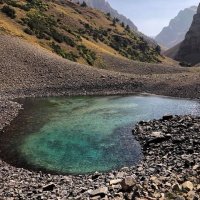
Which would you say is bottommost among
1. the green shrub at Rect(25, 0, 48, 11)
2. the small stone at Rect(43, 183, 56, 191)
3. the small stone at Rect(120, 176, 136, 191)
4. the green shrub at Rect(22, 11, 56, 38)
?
the small stone at Rect(43, 183, 56, 191)

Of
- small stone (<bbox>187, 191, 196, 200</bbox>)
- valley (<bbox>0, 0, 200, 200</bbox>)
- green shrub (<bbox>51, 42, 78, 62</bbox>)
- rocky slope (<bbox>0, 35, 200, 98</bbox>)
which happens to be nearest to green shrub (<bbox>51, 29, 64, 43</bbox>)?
valley (<bbox>0, 0, 200, 200</bbox>)

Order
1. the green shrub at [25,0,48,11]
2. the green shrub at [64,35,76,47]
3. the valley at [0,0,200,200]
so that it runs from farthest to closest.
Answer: the green shrub at [25,0,48,11]
the green shrub at [64,35,76,47]
the valley at [0,0,200,200]

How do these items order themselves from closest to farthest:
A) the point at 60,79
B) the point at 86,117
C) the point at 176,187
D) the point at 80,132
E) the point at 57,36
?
the point at 176,187, the point at 80,132, the point at 86,117, the point at 60,79, the point at 57,36

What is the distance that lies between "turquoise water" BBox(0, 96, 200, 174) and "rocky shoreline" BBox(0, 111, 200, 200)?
2.08 m

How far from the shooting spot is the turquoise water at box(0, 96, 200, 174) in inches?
1461

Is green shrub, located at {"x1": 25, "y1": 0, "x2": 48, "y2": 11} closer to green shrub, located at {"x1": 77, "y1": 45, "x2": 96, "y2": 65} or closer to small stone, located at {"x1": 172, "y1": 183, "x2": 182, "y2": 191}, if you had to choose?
green shrub, located at {"x1": 77, "y1": 45, "x2": 96, "y2": 65}

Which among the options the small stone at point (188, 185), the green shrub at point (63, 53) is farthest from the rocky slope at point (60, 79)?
the small stone at point (188, 185)

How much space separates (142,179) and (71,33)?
9689 cm

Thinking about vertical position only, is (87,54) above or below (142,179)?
above

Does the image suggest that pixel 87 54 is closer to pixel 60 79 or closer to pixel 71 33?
pixel 71 33

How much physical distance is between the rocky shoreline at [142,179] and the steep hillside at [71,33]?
63740 mm

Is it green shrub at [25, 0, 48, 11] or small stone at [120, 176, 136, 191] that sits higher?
green shrub at [25, 0, 48, 11]

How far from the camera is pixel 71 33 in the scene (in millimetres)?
121375

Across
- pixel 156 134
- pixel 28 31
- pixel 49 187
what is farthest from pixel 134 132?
pixel 28 31
